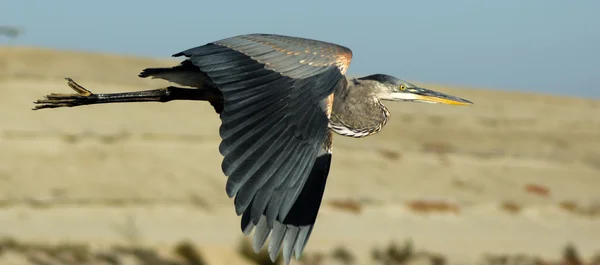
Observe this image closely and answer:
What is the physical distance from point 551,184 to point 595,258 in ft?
28.0

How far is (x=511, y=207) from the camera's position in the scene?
80.8 ft

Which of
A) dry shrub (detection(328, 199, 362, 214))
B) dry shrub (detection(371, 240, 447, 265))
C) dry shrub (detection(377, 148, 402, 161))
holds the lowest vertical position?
dry shrub (detection(377, 148, 402, 161))

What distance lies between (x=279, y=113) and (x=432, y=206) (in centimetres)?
1839

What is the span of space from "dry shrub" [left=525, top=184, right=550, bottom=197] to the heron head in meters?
20.4

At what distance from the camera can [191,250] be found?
1580cm

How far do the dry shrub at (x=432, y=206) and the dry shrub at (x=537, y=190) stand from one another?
3.97 m

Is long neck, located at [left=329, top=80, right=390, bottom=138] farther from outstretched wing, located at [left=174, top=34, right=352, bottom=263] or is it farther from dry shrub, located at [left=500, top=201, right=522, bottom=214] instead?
dry shrub, located at [left=500, top=201, right=522, bottom=214]

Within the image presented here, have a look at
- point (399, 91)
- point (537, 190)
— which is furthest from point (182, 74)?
point (537, 190)

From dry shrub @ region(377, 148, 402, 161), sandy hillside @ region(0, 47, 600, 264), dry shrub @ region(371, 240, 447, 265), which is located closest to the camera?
dry shrub @ region(371, 240, 447, 265)

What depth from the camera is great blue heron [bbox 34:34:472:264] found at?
5.62m

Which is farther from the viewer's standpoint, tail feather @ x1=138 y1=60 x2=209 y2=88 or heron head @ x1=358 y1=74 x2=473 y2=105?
heron head @ x1=358 y1=74 x2=473 y2=105

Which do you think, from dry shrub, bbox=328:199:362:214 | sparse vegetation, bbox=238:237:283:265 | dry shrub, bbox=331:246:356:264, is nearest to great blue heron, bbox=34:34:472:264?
sparse vegetation, bbox=238:237:283:265

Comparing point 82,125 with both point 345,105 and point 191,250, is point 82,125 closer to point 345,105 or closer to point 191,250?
point 191,250

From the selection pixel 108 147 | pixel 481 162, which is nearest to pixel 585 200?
pixel 481 162
